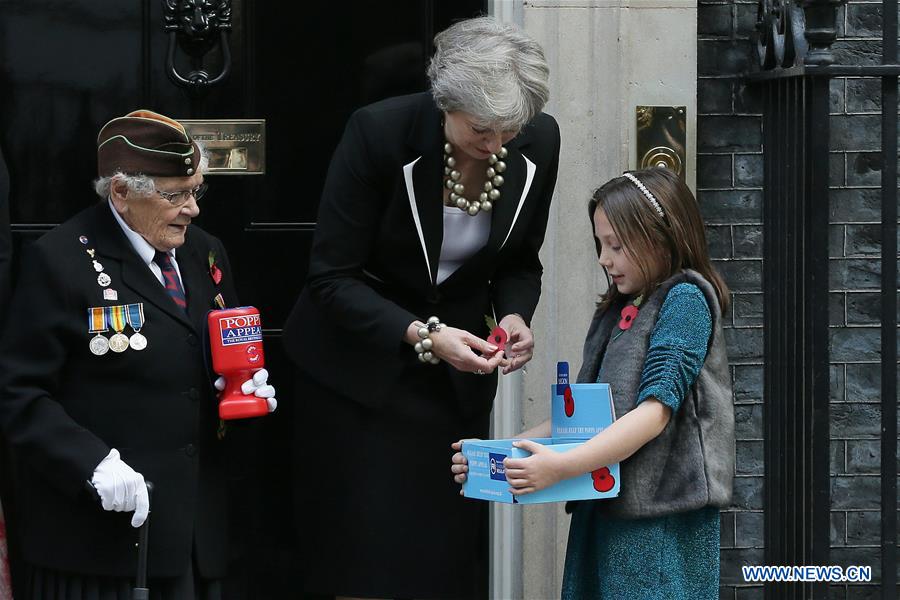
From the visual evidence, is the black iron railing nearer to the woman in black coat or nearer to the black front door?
the woman in black coat

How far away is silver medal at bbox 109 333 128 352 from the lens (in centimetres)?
336

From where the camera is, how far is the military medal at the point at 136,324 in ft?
11.1

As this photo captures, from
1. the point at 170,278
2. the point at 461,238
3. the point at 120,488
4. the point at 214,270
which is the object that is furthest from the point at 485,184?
the point at 120,488

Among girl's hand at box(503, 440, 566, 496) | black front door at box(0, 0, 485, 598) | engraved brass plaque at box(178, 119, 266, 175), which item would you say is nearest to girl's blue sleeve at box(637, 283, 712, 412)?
girl's hand at box(503, 440, 566, 496)

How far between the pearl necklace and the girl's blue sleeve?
0.66 meters

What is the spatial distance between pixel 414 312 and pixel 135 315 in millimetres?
817

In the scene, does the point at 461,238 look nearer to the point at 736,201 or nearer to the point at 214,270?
the point at 214,270

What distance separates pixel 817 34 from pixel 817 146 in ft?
1.07

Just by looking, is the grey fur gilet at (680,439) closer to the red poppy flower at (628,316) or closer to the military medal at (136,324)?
the red poppy flower at (628,316)

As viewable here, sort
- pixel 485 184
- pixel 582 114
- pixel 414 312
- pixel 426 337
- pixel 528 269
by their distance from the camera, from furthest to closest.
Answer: pixel 582 114, pixel 528 269, pixel 414 312, pixel 485 184, pixel 426 337

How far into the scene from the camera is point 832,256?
4832mm

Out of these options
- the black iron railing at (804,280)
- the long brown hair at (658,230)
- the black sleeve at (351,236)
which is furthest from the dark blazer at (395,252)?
the black iron railing at (804,280)

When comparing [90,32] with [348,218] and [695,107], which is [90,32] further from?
[695,107]

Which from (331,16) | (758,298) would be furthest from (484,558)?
(331,16)
